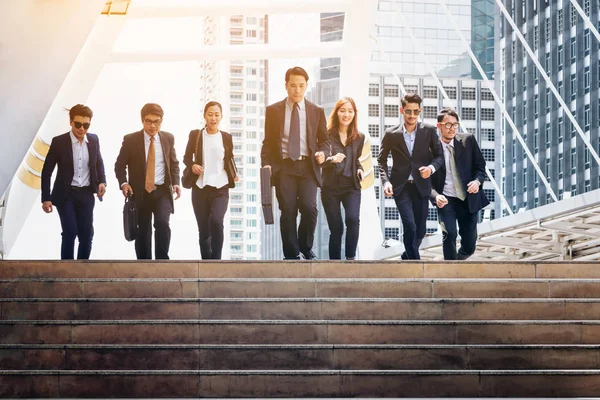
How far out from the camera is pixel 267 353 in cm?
743

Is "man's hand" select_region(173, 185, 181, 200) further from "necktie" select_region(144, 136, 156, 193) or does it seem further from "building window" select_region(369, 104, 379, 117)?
"building window" select_region(369, 104, 379, 117)

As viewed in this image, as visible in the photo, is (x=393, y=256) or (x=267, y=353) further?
(x=393, y=256)

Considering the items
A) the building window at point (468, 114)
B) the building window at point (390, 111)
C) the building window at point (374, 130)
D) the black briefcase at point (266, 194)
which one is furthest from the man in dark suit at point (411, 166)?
the building window at point (468, 114)

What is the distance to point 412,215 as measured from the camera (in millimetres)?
9766

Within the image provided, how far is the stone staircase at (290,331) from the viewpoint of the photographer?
7180mm

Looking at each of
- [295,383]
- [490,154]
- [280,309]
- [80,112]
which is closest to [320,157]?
[280,309]

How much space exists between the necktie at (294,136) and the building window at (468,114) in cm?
12601

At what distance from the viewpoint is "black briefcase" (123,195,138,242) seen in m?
9.74

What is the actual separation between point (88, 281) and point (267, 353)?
1.62 m

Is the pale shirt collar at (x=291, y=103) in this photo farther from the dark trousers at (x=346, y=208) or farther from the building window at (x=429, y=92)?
the building window at (x=429, y=92)

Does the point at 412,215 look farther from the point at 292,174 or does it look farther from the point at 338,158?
the point at 292,174

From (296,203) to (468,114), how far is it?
12698 cm

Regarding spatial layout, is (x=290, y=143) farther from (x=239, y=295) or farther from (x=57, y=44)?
(x=57, y=44)

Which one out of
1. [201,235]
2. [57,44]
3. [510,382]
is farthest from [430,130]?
[57,44]
